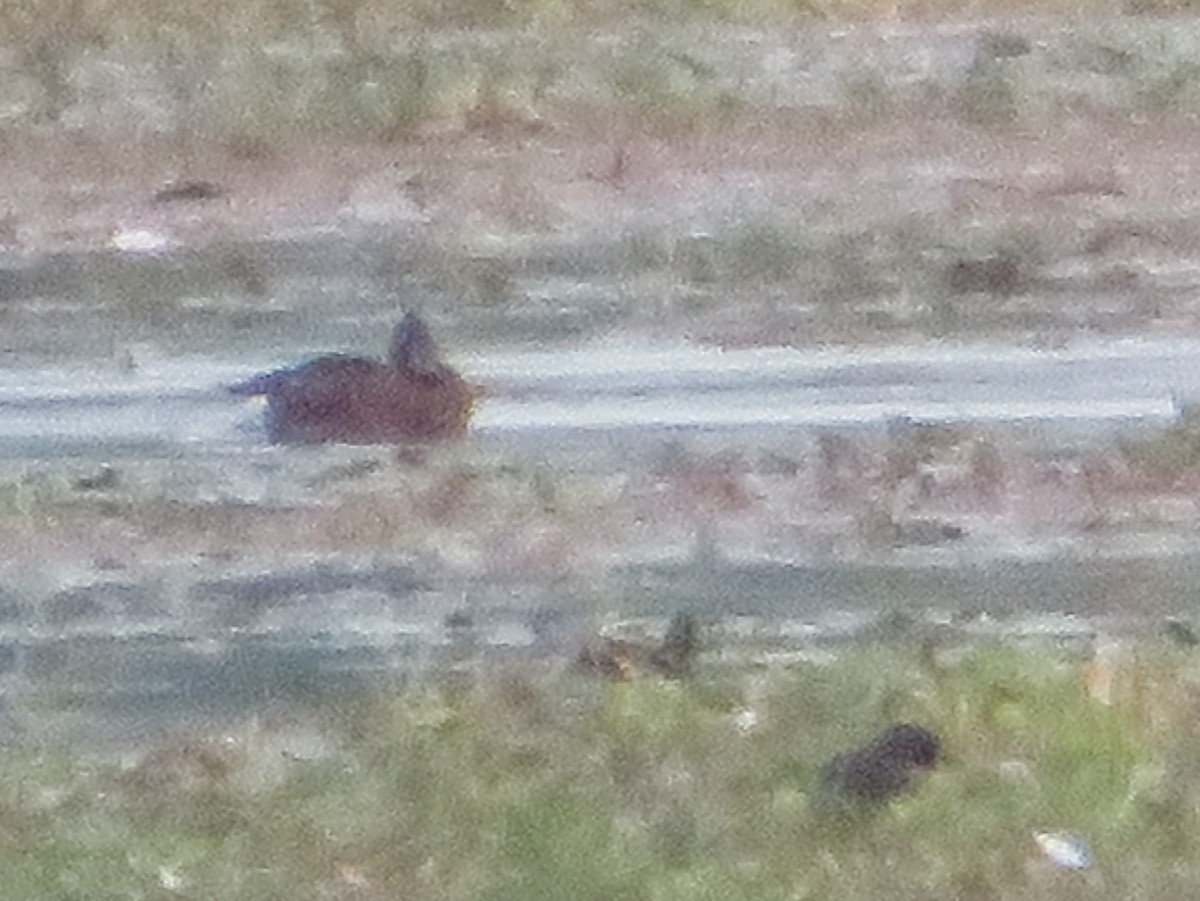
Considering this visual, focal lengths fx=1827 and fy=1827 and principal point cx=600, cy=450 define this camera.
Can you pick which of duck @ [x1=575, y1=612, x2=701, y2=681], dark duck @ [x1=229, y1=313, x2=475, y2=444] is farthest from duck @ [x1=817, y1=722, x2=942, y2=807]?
dark duck @ [x1=229, y1=313, x2=475, y2=444]

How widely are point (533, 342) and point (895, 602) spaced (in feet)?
4.47

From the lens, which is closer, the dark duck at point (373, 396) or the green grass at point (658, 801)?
the green grass at point (658, 801)

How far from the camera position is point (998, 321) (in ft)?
18.4

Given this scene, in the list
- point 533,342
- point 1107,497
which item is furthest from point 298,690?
point 1107,497

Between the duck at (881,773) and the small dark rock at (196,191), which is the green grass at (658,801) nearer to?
the duck at (881,773)

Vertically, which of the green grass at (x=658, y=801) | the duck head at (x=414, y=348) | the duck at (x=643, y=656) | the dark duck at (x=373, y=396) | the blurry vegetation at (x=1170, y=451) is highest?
the duck head at (x=414, y=348)

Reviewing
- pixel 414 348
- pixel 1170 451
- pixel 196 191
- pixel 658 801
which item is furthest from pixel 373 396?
pixel 1170 451

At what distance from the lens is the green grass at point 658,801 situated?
5359mm

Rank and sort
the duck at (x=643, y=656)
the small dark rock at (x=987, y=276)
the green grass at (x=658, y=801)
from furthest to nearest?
the small dark rock at (x=987, y=276)
the duck at (x=643, y=656)
the green grass at (x=658, y=801)

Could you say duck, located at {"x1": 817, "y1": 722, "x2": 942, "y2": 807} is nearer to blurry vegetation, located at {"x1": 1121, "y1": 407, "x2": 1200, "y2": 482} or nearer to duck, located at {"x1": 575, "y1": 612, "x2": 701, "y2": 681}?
duck, located at {"x1": 575, "y1": 612, "x2": 701, "y2": 681}

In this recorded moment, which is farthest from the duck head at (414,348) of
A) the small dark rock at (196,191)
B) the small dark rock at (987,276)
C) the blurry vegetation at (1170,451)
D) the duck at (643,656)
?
the blurry vegetation at (1170,451)

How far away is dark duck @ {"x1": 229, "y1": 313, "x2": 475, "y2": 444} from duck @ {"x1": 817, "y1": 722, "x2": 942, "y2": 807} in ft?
5.07

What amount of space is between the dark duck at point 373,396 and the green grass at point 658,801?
846 millimetres

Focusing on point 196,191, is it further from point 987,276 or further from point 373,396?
point 987,276
